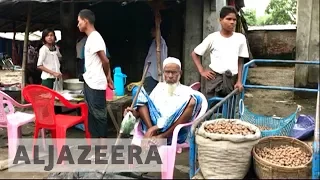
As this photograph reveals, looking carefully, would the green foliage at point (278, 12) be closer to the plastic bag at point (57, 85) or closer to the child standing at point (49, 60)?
the child standing at point (49, 60)

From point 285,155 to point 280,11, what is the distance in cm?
3109

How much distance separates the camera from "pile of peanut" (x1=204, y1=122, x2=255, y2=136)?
3.16 metres

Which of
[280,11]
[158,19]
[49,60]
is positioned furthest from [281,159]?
[280,11]

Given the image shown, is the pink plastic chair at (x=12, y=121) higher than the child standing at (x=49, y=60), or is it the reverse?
the child standing at (x=49, y=60)

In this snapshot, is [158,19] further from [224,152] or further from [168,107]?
[224,152]

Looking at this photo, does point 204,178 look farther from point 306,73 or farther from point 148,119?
point 306,73

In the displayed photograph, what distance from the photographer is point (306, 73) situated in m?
7.89

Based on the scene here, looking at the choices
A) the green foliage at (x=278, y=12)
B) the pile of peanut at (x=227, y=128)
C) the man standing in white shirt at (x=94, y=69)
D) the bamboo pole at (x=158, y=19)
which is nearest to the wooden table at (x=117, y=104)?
the man standing in white shirt at (x=94, y=69)

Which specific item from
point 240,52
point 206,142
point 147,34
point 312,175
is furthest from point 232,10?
point 147,34

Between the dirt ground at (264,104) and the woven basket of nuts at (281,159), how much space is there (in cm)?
92

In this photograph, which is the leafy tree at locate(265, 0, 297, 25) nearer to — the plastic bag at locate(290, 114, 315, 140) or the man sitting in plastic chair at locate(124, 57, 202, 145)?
the plastic bag at locate(290, 114, 315, 140)

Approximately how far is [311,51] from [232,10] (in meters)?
4.23

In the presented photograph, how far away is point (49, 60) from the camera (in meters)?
5.75

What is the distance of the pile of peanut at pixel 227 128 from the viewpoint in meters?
3.16
